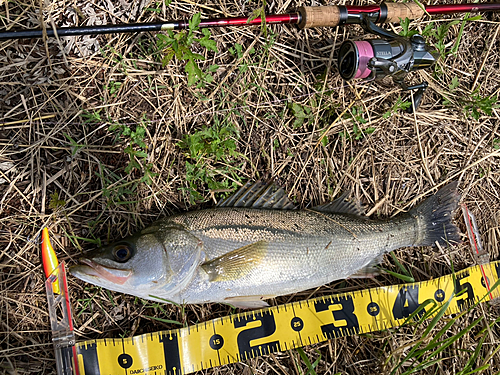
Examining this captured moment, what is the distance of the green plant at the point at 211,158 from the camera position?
124 inches

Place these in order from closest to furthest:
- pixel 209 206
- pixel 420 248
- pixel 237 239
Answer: pixel 237 239, pixel 209 206, pixel 420 248

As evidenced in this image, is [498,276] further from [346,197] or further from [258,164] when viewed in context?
[258,164]

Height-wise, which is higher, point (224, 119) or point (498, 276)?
point (224, 119)

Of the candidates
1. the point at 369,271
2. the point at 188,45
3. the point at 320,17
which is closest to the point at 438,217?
the point at 369,271

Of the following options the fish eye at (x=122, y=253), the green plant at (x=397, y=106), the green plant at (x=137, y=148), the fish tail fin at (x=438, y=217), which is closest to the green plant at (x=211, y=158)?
the green plant at (x=137, y=148)

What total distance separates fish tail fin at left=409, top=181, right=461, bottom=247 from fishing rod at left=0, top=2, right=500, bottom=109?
109 centimetres

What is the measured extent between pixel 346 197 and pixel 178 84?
1.94 metres

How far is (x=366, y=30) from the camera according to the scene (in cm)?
319

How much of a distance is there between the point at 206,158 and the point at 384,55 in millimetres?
1835

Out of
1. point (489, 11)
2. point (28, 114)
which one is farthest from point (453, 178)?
point (28, 114)

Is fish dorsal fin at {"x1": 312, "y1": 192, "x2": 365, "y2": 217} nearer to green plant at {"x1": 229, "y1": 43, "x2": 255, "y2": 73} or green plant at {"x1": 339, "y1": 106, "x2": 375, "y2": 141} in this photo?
green plant at {"x1": 339, "y1": 106, "x2": 375, "y2": 141}

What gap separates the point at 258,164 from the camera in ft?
11.1

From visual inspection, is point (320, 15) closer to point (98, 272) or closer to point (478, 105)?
point (478, 105)

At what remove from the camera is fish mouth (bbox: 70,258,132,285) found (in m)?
2.50
